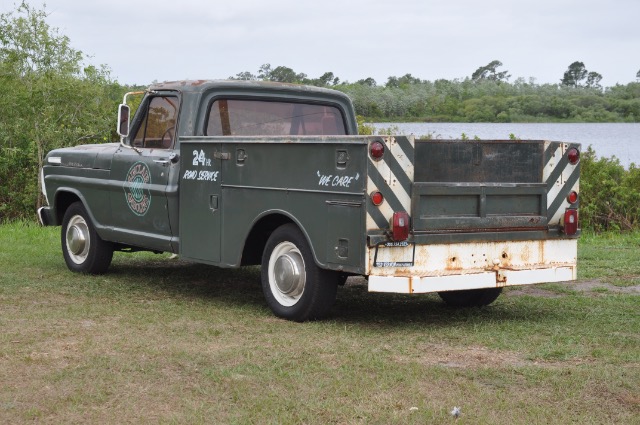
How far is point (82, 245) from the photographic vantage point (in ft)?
34.9

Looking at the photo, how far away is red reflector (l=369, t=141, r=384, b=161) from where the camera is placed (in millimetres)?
7312

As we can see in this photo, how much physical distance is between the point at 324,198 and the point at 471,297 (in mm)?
1960

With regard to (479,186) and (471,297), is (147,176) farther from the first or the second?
(479,186)

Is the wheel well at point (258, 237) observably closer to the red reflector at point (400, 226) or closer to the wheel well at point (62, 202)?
the red reflector at point (400, 226)

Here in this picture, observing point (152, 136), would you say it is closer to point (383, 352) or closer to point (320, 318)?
point (320, 318)

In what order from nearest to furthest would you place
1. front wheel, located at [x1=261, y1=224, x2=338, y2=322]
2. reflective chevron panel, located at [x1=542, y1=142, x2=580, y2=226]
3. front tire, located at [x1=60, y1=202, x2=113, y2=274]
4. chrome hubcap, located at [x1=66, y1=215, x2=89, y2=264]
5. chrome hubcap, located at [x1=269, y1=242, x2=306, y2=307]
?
front wheel, located at [x1=261, y1=224, x2=338, y2=322]
chrome hubcap, located at [x1=269, y1=242, x2=306, y2=307]
reflective chevron panel, located at [x1=542, y1=142, x2=580, y2=226]
front tire, located at [x1=60, y1=202, x2=113, y2=274]
chrome hubcap, located at [x1=66, y1=215, x2=89, y2=264]

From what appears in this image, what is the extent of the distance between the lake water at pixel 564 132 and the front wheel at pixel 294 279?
25.7ft

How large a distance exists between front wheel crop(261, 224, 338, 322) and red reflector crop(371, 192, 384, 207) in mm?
760

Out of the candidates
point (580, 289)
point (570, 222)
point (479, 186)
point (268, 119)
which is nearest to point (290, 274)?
point (479, 186)

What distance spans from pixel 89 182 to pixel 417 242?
13.4 ft

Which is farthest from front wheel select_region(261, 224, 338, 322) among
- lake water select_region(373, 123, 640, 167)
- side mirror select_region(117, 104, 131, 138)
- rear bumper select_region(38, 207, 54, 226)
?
lake water select_region(373, 123, 640, 167)

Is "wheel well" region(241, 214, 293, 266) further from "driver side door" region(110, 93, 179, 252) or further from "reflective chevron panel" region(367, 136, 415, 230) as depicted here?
"reflective chevron panel" region(367, 136, 415, 230)

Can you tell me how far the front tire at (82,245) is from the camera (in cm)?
1049

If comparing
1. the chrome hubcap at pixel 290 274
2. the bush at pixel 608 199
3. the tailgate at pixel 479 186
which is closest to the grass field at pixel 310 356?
the chrome hubcap at pixel 290 274
